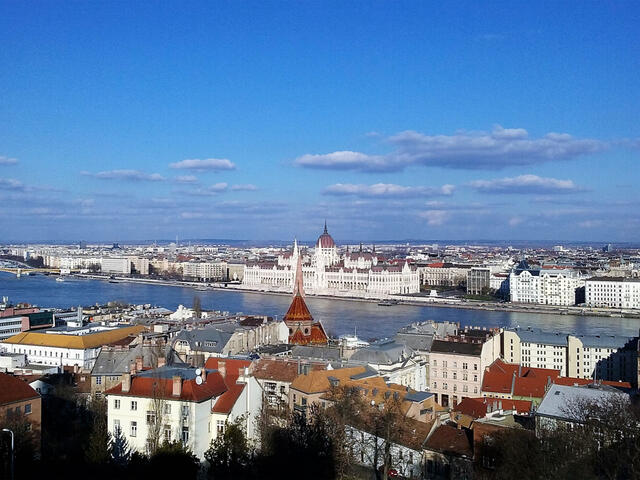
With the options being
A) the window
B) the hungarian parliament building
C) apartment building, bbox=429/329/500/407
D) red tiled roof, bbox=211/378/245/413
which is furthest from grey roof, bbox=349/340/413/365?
the hungarian parliament building

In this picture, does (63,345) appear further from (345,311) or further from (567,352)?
(345,311)

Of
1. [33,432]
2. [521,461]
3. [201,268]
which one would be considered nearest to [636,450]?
[521,461]

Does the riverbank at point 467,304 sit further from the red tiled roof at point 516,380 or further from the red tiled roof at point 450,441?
the red tiled roof at point 450,441

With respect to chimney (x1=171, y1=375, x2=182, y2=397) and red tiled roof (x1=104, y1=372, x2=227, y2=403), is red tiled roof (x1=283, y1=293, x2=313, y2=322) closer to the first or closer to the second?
red tiled roof (x1=104, y1=372, x2=227, y2=403)

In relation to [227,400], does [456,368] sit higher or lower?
lower

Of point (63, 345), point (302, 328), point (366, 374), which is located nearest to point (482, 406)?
point (366, 374)

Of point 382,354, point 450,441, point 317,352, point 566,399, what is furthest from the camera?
point 317,352
